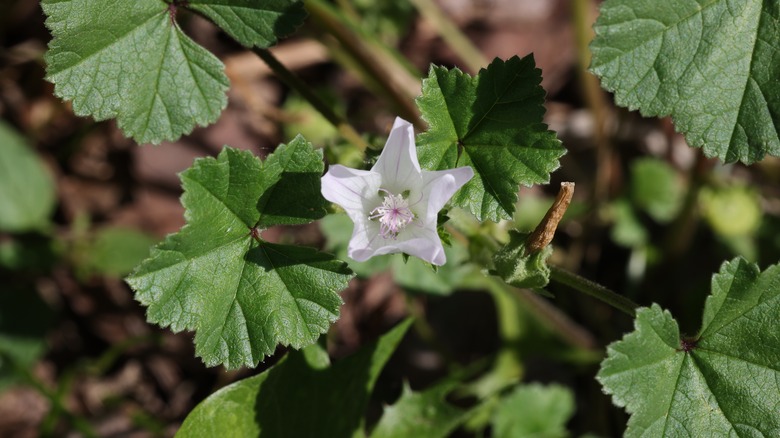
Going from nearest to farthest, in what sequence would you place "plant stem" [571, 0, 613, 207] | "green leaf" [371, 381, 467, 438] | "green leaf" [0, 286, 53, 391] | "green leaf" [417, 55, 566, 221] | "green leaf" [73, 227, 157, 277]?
"green leaf" [417, 55, 566, 221]
"green leaf" [371, 381, 467, 438]
"green leaf" [0, 286, 53, 391]
"plant stem" [571, 0, 613, 207]
"green leaf" [73, 227, 157, 277]

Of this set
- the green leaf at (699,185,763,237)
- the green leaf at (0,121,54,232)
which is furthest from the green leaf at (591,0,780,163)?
the green leaf at (0,121,54,232)

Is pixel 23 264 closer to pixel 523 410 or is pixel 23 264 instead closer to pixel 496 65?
pixel 523 410

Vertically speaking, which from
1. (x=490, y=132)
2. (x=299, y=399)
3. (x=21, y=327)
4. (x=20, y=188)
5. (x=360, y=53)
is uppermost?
(x=490, y=132)

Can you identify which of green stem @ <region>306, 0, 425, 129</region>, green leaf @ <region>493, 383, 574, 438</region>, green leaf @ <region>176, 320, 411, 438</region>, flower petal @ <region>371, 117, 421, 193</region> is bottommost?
green leaf @ <region>493, 383, 574, 438</region>

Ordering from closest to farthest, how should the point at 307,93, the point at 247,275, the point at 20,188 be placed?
the point at 247,275 → the point at 307,93 → the point at 20,188

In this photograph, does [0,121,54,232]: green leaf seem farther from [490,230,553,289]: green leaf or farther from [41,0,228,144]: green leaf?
[490,230,553,289]: green leaf

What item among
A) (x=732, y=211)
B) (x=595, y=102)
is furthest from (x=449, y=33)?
(x=732, y=211)

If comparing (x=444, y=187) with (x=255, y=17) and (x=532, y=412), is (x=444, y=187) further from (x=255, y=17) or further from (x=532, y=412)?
(x=532, y=412)
